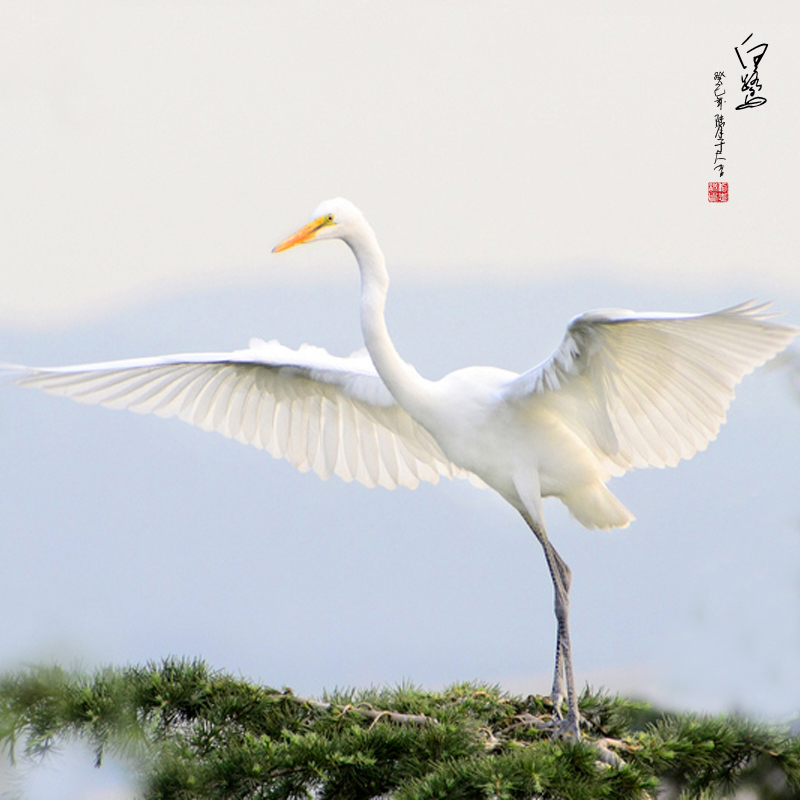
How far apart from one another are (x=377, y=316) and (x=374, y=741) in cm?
108

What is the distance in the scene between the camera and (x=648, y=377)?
265 centimetres

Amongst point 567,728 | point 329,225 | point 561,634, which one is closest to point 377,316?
point 329,225

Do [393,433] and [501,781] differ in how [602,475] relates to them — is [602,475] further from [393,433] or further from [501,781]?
[501,781]

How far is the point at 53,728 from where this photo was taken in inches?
103

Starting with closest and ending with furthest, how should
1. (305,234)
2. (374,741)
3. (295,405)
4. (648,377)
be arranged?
(374,741), (648,377), (305,234), (295,405)

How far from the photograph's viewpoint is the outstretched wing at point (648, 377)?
2359mm

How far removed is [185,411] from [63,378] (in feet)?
1.39

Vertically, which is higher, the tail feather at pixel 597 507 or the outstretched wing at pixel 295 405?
the outstretched wing at pixel 295 405

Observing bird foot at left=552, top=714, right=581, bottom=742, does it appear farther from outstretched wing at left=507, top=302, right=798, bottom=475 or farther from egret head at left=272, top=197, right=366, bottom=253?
egret head at left=272, top=197, right=366, bottom=253

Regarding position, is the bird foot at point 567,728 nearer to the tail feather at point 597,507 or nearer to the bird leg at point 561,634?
the bird leg at point 561,634

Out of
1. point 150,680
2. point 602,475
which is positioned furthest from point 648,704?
point 150,680

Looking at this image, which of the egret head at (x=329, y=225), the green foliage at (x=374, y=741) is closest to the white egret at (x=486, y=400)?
the egret head at (x=329, y=225)

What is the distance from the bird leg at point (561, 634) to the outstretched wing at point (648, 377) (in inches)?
11.5

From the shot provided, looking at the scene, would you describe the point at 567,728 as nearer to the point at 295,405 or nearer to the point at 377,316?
the point at 377,316
